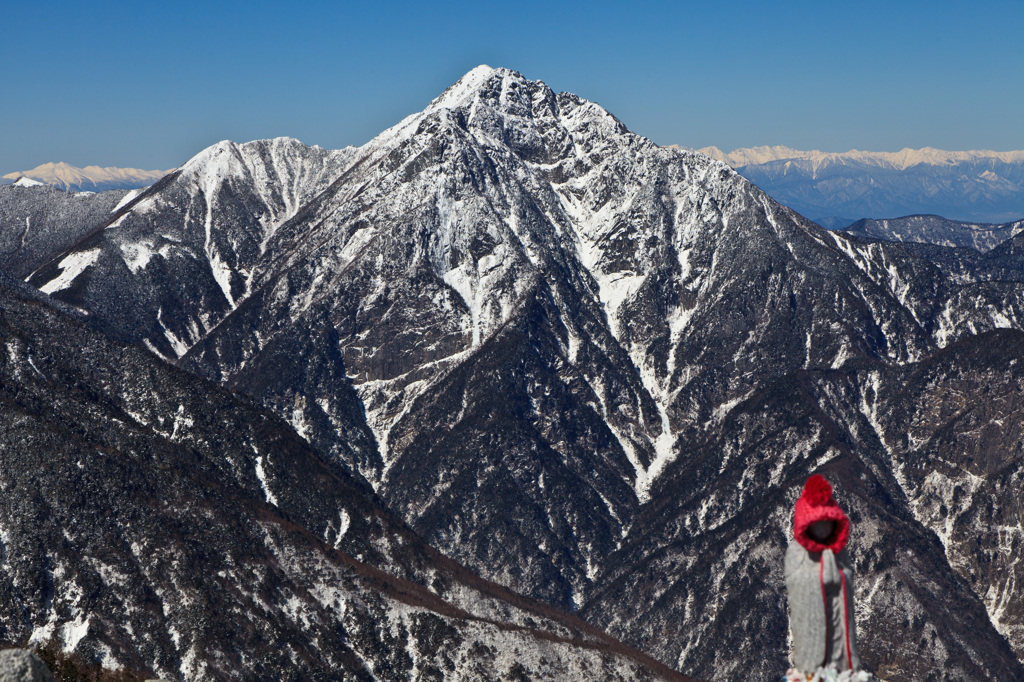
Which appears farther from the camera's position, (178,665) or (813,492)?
(178,665)

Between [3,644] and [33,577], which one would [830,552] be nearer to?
[3,644]

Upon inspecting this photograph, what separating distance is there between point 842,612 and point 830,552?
1090 millimetres

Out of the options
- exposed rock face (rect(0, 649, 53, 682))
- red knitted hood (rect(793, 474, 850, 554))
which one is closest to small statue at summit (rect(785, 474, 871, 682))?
red knitted hood (rect(793, 474, 850, 554))

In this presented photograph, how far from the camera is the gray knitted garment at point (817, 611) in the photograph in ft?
61.5

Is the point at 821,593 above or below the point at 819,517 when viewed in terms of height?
below

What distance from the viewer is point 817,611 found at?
743 inches

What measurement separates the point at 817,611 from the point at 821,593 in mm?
411

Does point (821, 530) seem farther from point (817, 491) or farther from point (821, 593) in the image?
point (821, 593)

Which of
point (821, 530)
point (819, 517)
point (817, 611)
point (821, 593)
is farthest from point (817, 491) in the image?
point (817, 611)

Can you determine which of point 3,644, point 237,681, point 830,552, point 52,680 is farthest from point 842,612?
point 237,681

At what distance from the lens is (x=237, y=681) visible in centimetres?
19962

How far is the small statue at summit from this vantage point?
18656 millimetres

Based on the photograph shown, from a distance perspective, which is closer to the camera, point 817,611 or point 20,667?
point 817,611

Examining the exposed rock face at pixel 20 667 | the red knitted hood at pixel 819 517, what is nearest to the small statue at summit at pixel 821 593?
the red knitted hood at pixel 819 517
